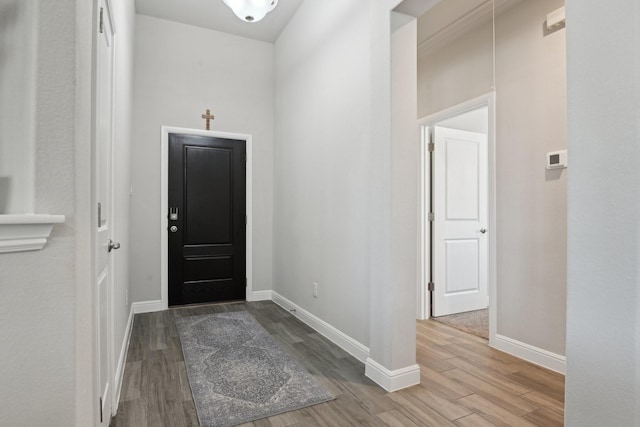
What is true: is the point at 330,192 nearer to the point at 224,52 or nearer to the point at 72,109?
the point at 72,109

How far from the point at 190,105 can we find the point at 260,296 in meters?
2.42

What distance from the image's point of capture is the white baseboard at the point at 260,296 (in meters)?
4.27

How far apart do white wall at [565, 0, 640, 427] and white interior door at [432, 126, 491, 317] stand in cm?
250

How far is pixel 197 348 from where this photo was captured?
2.70m

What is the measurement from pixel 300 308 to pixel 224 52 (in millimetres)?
3135

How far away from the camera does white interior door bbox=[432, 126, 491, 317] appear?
3.62 metres

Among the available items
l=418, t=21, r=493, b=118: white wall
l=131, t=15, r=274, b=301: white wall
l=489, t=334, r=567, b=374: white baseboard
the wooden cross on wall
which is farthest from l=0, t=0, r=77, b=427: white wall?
the wooden cross on wall

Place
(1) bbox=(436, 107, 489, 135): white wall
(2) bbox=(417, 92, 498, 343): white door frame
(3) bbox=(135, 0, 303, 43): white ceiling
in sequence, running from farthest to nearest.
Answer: (1) bbox=(436, 107, 489, 135): white wall < (3) bbox=(135, 0, 303, 43): white ceiling < (2) bbox=(417, 92, 498, 343): white door frame

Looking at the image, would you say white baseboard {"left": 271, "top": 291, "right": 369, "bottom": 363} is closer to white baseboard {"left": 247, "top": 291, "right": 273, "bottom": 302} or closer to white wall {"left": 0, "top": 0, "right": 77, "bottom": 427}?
white baseboard {"left": 247, "top": 291, "right": 273, "bottom": 302}

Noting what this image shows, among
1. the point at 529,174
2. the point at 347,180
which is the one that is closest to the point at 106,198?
the point at 347,180

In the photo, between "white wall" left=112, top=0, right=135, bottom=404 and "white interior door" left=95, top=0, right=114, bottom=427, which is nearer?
"white interior door" left=95, top=0, right=114, bottom=427

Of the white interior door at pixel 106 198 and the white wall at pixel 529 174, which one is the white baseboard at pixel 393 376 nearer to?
the white wall at pixel 529 174

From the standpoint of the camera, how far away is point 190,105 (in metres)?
4.02

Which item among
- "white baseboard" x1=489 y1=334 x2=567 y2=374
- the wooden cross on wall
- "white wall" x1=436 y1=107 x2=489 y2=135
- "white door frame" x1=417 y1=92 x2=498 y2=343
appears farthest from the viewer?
the wooden cross on wall
